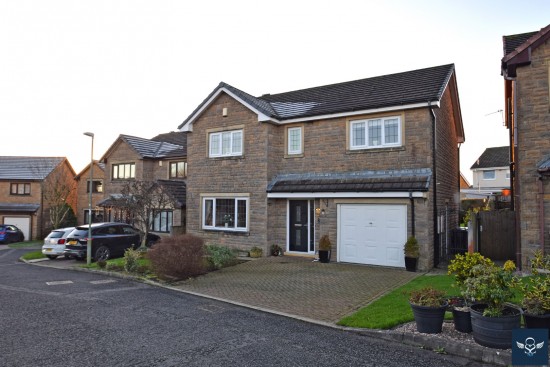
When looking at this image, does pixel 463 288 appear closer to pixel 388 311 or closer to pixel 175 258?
pixel 388 311

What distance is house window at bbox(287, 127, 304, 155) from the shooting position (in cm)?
1650

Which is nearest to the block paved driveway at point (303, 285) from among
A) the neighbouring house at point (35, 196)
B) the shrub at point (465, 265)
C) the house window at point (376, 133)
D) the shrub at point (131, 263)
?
the shrub at point (465, 265)

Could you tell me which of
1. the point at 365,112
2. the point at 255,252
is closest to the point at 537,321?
the point at 365,112

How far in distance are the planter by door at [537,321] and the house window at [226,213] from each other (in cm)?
1198

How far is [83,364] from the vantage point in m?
5.51

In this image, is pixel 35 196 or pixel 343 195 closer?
pixel 343 195

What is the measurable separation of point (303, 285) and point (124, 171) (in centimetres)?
2225

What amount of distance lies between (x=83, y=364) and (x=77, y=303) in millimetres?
4302

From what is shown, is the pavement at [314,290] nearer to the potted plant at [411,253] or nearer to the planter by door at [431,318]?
the planter by door at [431,318]

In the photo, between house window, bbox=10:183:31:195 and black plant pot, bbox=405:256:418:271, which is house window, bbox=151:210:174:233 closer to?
black plant pot, bbox=405:256:418:271

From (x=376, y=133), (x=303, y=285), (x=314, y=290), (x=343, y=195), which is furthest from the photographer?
(x=376, y=133)

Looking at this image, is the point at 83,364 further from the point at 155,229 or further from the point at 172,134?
the point at 172,134

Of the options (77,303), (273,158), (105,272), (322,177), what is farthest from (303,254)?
(77,303)

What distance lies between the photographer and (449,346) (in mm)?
5902
